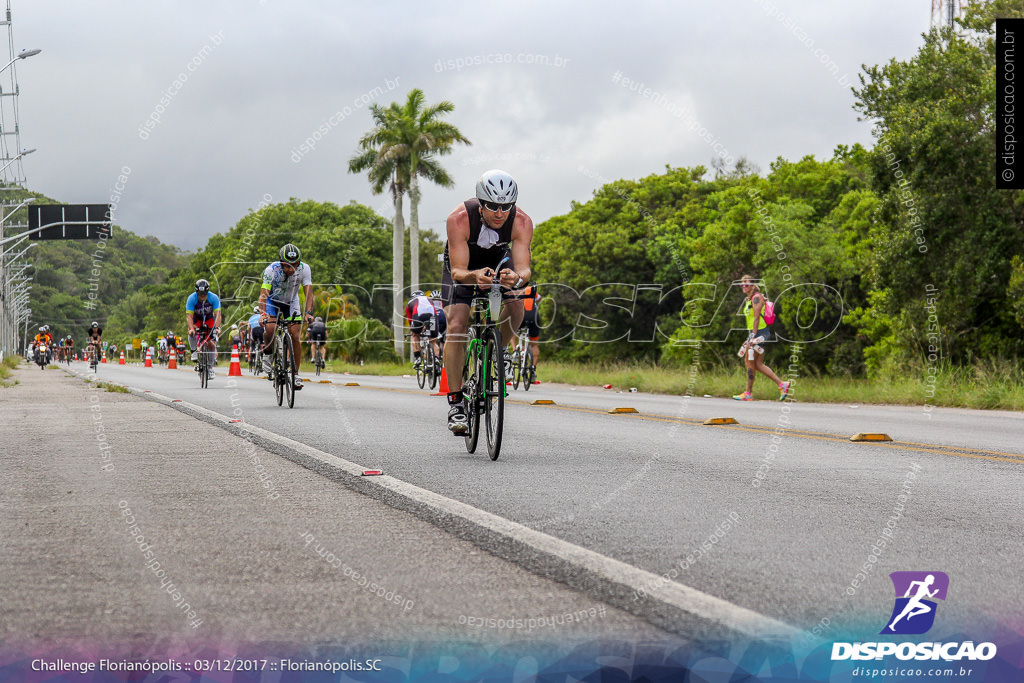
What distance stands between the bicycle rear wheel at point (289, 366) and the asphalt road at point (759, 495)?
1.58 meters

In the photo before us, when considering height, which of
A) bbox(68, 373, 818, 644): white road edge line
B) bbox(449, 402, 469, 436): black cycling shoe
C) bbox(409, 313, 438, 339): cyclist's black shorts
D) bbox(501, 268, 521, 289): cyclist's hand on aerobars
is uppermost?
bbox(501, 268, 521, 289): cyclist's hand on aerobars

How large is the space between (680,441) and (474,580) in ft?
18.3

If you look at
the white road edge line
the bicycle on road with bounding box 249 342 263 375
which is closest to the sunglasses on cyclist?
the white road edge line

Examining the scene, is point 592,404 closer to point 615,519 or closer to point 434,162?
point 615,519

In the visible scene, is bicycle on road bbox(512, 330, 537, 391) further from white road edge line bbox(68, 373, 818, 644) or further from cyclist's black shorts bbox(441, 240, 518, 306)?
white road edge line bbox(68, 373, 818, 644)

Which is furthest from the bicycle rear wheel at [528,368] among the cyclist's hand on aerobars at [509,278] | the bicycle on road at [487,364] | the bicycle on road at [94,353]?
the bicycle on road at [94,353]

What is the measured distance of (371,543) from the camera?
4.39 m

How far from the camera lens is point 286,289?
13734 mm

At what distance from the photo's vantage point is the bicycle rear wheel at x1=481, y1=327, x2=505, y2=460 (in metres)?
7.32

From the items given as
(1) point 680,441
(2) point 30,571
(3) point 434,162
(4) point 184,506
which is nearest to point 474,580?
(2) point 30,571

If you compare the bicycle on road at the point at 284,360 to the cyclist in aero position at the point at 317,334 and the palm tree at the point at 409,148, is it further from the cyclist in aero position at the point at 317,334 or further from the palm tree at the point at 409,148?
the palm tree at the point at 409,148

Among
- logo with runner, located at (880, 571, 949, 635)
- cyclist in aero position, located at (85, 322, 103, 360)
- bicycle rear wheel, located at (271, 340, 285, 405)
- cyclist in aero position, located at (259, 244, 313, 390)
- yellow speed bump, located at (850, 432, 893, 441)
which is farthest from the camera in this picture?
cyclist in aero position, located at (85, 322, 103, 360)

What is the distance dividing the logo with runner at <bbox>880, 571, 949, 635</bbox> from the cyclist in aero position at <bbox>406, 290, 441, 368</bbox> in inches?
635

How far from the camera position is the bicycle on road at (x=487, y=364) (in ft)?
23.9
